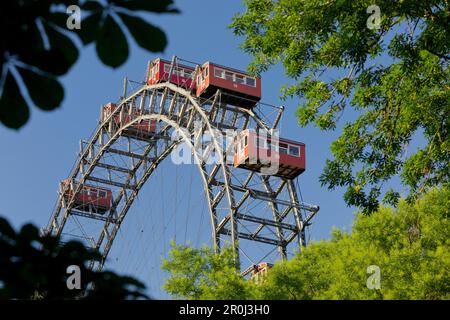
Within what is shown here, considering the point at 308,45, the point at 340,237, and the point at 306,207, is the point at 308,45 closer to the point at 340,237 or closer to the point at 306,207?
the point at 340,237

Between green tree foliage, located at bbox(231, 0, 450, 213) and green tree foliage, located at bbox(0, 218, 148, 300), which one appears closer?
green tree foliage, located at bbox(0, 218, 148, 300)

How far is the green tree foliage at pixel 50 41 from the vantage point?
2.12 m

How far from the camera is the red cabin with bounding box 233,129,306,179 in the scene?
40250 mm

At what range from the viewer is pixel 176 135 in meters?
52.1

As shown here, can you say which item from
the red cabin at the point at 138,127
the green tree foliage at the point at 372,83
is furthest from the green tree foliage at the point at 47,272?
the red cabin at the point at 138,127

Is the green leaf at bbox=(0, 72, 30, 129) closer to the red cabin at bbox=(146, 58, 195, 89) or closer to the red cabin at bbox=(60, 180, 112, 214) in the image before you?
the red cabin at bbox=(146, 58, 195, 89)

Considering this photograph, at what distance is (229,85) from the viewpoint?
152 ft

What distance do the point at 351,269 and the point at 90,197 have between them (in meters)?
38.6

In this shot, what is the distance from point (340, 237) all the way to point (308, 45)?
20.7 metres

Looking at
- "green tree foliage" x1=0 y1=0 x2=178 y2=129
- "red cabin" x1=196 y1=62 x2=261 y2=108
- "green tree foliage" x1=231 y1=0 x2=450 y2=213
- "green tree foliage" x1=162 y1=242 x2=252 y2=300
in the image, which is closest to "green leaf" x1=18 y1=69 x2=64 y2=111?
"green tree foliage" x1=0 y1=0 x2=178 y2=129

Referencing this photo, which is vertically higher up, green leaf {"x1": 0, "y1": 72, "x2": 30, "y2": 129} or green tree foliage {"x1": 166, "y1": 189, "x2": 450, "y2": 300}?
green tree foliage {"x1": 166, "y1": 189, "x2": 450, "y2": 300}

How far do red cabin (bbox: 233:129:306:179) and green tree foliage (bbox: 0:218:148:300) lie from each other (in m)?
37.5

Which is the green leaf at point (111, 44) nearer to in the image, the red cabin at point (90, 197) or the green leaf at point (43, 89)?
the green leaf at point (43, 89)

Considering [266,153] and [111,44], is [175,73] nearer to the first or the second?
[266,153]
